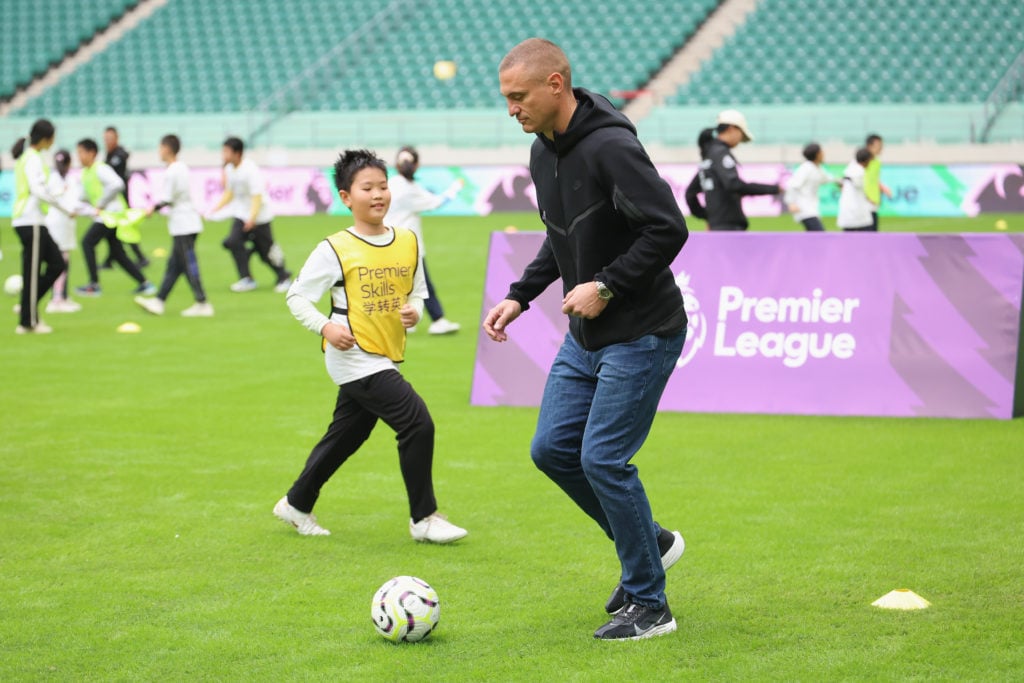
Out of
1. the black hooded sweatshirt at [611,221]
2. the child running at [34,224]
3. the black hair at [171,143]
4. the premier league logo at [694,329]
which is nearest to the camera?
the black hooded sweatshirt at [611,221]

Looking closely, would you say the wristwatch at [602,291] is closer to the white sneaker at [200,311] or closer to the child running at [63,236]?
the child running at [63,236]

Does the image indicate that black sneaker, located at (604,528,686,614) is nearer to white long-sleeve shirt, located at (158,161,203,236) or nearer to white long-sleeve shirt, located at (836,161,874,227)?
white long-sleeve shirt, located at (158,161,203,236)

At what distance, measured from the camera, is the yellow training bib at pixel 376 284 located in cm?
644

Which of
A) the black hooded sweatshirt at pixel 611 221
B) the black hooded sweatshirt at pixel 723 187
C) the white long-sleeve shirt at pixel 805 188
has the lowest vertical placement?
the black hooded sweatshirt at pixel 611 221

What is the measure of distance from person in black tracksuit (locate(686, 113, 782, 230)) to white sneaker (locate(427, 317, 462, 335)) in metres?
3.06

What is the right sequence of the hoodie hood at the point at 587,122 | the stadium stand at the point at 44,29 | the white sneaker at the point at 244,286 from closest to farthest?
the hoodie hood at the point at 587,122 → the white sneaker at the point at 244,286 → the stadium stand at the point at 44,29

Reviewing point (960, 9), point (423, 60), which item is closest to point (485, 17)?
point (423, 60)

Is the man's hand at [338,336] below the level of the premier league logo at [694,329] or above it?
below

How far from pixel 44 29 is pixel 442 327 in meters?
32.1

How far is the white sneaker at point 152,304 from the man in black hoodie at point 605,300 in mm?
11645

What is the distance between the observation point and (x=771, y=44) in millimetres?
35000

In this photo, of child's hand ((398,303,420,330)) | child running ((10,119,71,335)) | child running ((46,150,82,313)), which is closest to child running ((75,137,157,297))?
child running ((46,150,82,313))

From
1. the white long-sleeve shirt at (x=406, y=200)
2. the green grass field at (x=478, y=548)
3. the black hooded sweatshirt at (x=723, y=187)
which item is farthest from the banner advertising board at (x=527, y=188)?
the green grass field at (x=478, y=548)

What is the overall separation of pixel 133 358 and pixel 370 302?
702 cm
